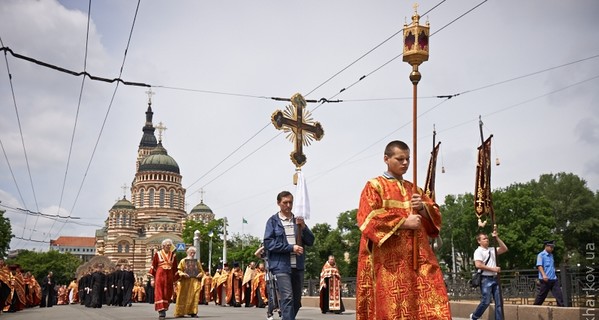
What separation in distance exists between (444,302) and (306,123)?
9.28 m

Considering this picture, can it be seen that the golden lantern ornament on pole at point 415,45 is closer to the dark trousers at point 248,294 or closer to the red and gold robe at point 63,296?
the dark trousers at point 248,294

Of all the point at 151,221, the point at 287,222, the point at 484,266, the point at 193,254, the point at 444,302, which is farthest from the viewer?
the point at 151,221

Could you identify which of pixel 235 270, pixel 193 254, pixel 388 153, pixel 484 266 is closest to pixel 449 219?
pixel 235 270

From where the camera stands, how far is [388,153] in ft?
20.5

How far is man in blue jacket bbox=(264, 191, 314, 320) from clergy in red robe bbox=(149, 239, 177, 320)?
6552 millimetres

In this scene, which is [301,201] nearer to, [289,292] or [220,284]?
[289,292]

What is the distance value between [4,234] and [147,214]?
164 ft

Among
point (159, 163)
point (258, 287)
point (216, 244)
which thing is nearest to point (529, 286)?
point (258, 287)

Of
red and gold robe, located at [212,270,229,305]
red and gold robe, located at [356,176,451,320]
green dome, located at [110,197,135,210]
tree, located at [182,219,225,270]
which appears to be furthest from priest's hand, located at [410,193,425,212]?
green dome, located at [110,197,135,210]

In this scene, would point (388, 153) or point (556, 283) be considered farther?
point (556, 283)

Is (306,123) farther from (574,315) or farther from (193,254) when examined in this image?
(574,315)

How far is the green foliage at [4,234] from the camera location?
60875 millimetres

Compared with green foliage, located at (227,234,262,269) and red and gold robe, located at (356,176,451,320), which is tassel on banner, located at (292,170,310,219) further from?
green foliage, located at (227,234,262,269)

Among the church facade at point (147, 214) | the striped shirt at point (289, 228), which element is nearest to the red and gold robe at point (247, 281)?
the striped shirt at point (289, 228)
